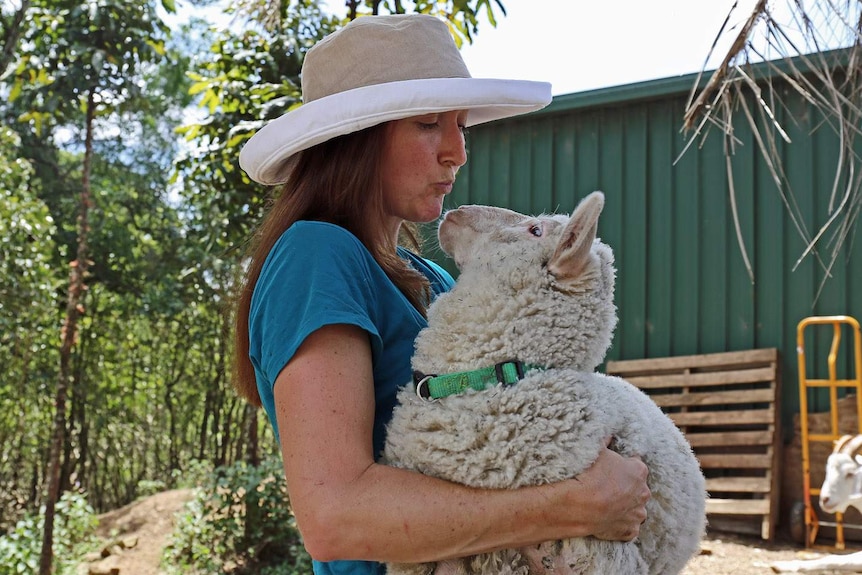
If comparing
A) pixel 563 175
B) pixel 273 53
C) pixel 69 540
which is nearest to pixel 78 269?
pixel 273 53

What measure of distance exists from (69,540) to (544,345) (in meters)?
8.71

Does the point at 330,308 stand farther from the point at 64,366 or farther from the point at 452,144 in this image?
the point at 64,366

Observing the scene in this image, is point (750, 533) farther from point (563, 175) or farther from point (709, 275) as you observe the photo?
point (563, 175)

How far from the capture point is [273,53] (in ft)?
23.1

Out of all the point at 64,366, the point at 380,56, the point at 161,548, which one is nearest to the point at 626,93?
the point at 64,366

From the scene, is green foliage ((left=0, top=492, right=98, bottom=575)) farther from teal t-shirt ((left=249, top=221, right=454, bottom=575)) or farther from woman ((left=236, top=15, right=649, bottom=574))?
teal t-shirt ((left=249, top=221, right=454, bottom=575))

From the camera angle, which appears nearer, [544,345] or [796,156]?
[544,345]

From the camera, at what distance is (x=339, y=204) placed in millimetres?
1902

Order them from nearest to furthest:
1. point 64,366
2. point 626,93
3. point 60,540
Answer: point 64,366 < point 626,93 < point 60,540

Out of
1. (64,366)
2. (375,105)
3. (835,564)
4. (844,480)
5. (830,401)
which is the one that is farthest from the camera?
(830,401)

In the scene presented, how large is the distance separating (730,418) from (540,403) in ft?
22.6

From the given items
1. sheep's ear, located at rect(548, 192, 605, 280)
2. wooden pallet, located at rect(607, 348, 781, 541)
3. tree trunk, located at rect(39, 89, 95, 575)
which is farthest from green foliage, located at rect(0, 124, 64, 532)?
sheep's ear, located at rect(548, 192, 605, 280)

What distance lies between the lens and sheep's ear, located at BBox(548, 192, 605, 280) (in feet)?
5.32

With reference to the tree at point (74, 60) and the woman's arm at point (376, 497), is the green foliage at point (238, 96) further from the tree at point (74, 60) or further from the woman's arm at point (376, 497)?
the woman's arm at point (376, 497)
